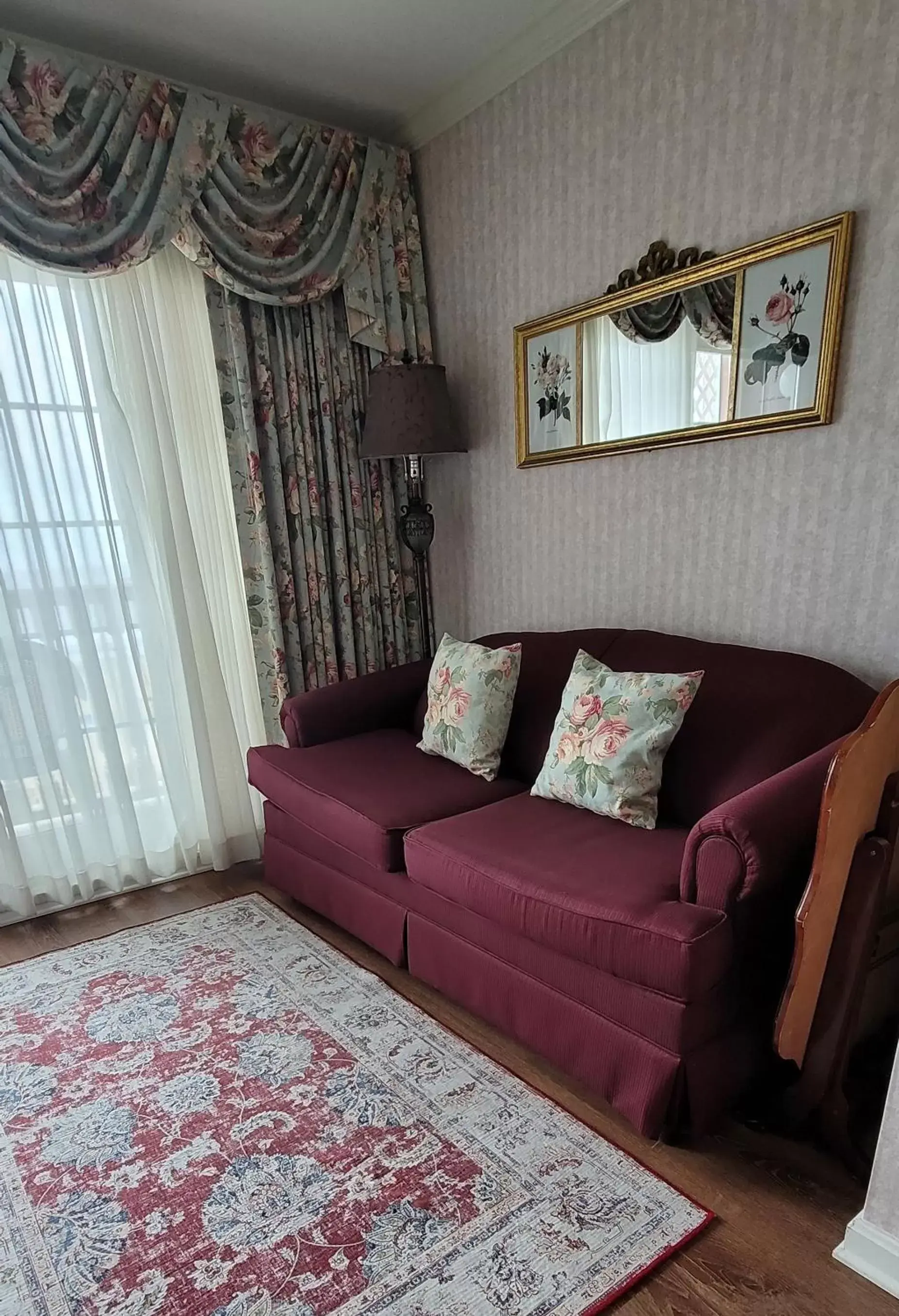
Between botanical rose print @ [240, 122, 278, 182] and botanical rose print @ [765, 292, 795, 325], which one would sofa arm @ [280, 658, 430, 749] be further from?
botanical rose print @ [240, 122, 278, 182]

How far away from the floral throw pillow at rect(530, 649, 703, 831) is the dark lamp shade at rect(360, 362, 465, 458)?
4.01 ft

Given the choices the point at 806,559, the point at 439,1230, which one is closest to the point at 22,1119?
the point at 439,1230

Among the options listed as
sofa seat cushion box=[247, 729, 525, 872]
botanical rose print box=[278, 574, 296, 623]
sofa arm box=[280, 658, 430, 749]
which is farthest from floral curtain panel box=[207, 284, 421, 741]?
sofa seat cushion box=[247, 729, 525, 872]

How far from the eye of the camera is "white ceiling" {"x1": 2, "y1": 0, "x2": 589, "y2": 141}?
7.66ft

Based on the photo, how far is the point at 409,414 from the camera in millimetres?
2893

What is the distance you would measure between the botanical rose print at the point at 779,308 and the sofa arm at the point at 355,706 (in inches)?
67.1

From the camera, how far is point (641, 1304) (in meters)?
1.28

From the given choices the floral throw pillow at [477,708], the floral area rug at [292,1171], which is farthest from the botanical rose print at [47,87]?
the floral area rug at [292,1171]

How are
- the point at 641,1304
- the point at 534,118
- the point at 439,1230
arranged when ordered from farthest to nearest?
1. the point at 534,118
2. the point at 439,1230
3. the point at 641,1304

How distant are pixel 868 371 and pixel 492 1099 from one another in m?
1.97

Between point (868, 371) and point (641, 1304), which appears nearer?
point (641, 1304)

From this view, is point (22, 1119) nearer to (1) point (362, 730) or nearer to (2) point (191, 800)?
(2) point (191, 800)

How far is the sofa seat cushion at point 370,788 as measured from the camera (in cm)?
220

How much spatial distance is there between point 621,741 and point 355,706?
1.20 meters
